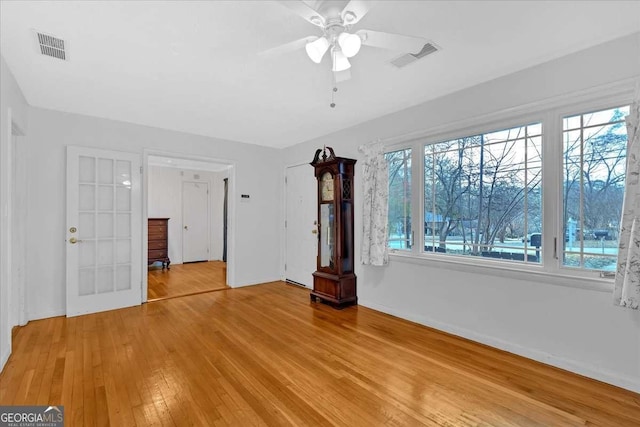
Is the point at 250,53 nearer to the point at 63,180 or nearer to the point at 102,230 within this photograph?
the point at 63,180

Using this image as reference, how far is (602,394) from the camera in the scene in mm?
2035

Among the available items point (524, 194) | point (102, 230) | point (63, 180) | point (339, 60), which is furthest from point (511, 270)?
point (63, 180)

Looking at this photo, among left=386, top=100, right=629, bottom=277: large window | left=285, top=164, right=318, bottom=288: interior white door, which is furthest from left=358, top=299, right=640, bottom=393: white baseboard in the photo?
left=285, top=164, right=318, bottom=288: interior white door

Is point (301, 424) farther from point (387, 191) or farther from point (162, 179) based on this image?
point (162, 179)

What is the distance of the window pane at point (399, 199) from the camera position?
3598 millimetres

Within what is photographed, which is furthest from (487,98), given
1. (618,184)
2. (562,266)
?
(562,266)

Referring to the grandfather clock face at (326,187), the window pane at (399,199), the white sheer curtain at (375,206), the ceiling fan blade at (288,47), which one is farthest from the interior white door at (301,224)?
the ceiling fan blade at (288,47)

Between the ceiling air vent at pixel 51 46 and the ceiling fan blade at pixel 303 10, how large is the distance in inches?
74.4

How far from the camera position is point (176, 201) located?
24.1 ft

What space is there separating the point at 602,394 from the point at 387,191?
8.13 ft

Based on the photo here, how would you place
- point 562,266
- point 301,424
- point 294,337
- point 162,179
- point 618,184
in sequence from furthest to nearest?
point 162,179 < point 294,337 < point 562,266 < point 618,184 < point 301,424

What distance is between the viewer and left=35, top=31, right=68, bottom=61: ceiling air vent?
84.2 inches

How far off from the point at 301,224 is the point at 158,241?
11.6 feet

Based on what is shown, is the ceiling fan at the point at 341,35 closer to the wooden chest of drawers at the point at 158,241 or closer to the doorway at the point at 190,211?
the doorway at the point at 190,211
